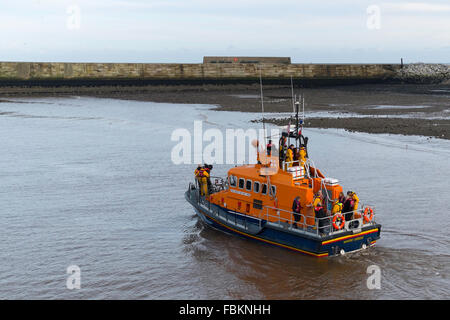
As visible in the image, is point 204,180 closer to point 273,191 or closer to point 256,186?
point 256,186

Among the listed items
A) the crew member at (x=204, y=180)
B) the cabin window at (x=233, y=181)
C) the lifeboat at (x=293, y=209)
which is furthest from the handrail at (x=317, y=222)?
the crew member at (x=204, y=180)

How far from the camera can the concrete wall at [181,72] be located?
56812mm

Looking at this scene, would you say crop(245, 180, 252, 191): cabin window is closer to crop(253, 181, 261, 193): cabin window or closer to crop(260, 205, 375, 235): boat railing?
crop(253, 181, 261, 193): cabin window

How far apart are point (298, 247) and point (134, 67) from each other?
168 ft

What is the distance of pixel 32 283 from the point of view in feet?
37.5

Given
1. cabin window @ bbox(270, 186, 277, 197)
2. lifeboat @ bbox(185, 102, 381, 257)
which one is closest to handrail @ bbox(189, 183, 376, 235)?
lifeboat @ bbox(185, 102, 381, 257)

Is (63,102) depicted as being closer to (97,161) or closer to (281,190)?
(97,161)

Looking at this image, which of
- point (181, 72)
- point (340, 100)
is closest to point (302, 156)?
point (340, 100)

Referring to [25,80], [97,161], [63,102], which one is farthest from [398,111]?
[25,80]

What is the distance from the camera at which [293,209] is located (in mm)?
12211

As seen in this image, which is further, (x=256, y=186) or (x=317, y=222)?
(x=256, y=186)

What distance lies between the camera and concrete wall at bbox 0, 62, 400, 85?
56812 millimetres

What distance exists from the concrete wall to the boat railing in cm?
4845

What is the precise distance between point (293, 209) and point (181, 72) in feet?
165
